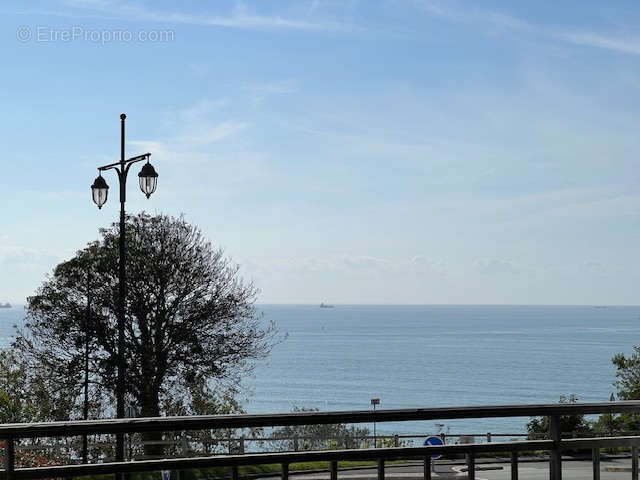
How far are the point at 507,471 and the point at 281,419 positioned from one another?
6.18 ft

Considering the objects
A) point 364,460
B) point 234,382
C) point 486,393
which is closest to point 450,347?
point 486,393

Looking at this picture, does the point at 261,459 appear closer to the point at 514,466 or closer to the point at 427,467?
the point at 427,467

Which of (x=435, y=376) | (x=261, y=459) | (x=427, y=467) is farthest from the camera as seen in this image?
(x=435, y=376)

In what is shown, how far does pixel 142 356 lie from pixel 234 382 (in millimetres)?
4165

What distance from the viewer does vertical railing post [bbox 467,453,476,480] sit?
21.8 ft

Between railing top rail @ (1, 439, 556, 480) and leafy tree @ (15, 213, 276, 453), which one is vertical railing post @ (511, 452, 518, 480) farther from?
leafy tree @ (15, 213, 276, 453)

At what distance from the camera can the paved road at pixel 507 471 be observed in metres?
6.66

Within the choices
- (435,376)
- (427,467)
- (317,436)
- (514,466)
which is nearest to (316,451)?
(317,436)

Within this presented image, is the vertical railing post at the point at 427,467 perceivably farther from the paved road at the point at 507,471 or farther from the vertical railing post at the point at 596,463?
the vertical railing post at the point at 596,463

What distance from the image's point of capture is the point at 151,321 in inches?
1389

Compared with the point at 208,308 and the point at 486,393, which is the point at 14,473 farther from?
the point at 486,393

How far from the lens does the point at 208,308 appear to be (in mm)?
35938

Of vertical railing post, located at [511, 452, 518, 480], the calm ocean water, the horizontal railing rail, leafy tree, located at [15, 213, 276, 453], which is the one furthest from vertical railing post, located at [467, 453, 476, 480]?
the calm ocean water

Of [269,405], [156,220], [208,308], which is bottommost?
[269,405]
